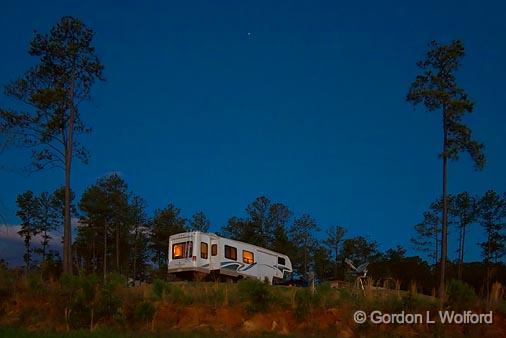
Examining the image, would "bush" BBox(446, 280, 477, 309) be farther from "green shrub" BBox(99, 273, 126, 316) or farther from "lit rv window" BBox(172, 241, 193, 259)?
"lit rv window" BBox(172, 241, 193, 259)

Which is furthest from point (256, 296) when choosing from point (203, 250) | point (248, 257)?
point (248, 257)

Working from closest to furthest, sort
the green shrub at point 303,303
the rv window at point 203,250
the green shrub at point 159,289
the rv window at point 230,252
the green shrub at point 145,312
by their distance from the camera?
the green shrub at point 303,303, the green shrub at point 145,312, the green shrub at point 159,289, the rv window at point 203,250, the rv window at point 230,252

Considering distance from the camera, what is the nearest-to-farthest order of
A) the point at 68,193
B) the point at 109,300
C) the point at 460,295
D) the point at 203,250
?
the point at 460,295 → the point at 109,300 → the point at 68,193 → the point at 203,250

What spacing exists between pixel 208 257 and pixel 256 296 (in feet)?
51.9

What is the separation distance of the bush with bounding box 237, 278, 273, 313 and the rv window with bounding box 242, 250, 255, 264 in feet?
56.2

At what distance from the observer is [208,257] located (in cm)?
3045

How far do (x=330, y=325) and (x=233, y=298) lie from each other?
279 centimetres

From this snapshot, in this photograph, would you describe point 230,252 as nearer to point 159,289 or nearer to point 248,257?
point 248,257

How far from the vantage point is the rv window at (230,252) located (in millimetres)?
31186

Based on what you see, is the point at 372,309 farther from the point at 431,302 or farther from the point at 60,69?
the point at 60,69

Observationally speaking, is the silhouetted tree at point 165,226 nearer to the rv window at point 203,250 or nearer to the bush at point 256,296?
the rv window at point 203,250

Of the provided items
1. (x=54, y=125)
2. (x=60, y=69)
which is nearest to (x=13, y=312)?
(x=54, y=125)

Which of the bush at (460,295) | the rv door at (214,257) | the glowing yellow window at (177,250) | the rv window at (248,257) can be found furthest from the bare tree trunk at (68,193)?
the bush at (460,295)

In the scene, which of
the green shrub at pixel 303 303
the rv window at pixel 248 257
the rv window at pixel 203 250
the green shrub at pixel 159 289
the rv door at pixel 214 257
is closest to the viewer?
the green shrub at pixel 303 303
